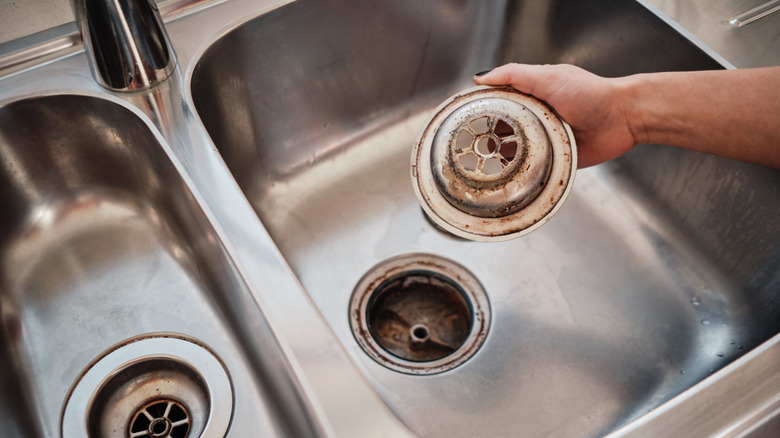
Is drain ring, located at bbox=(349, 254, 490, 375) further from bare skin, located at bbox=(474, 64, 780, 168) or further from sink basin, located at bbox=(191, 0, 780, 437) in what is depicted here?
bare skin, located at bbox=(474, 64, 780, 168)

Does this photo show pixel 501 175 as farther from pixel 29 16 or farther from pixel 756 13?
pixel 29 16

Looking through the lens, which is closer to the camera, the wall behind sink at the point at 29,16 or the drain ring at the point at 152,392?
the drain ring at the point at 152,392

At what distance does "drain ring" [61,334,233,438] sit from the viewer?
578 mm

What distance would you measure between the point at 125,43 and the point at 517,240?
595 mm

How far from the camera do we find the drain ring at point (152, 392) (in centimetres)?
58

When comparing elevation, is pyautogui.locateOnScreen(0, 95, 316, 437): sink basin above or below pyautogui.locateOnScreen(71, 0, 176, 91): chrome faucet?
below

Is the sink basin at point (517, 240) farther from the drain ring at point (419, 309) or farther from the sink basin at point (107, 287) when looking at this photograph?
the sink basin at point (107, 287)

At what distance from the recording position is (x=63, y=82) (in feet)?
2.16

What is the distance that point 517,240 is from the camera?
0.83 m

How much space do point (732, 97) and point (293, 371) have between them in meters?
0.56

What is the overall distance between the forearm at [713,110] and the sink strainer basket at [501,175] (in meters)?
0.17

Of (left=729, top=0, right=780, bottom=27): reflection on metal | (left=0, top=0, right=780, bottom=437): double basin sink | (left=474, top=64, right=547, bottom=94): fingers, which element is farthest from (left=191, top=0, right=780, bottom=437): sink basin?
(left=474, top=64, right=547, bottom=94): fingers

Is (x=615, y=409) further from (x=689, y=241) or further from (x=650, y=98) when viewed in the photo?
(x=650, y=98)

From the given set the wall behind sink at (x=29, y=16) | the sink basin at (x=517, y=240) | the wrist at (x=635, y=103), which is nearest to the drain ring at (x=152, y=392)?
the sink basin at (x=517, y=240)
